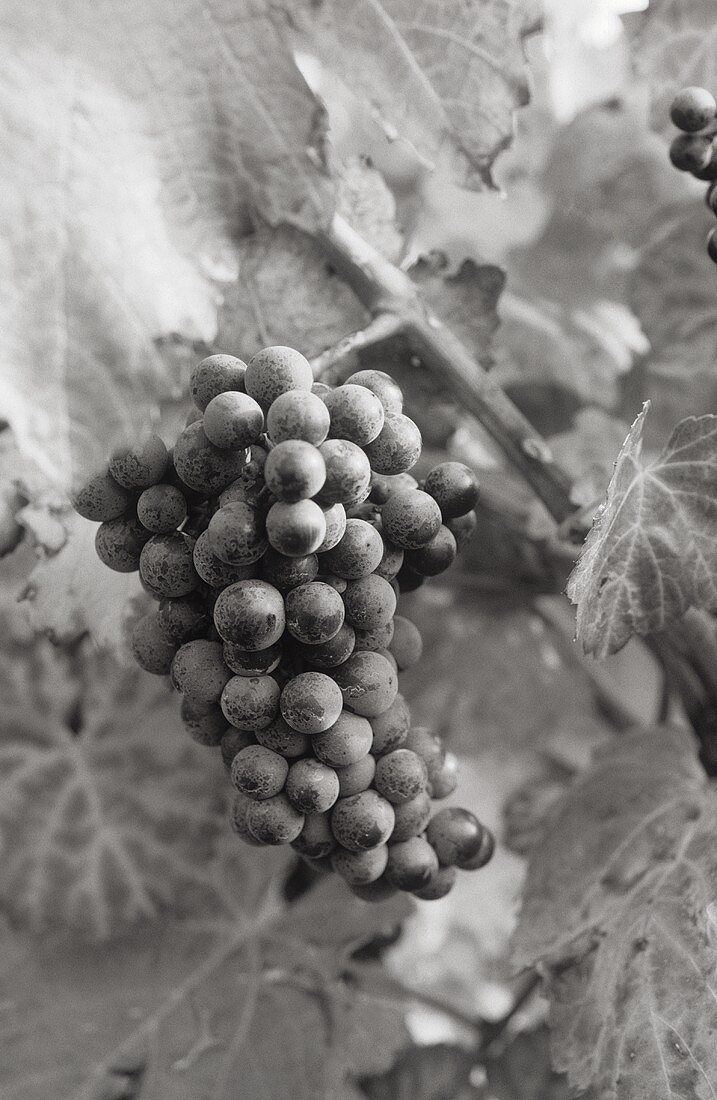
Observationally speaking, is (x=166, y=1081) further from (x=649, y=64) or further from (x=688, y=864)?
(x=649, y=64)

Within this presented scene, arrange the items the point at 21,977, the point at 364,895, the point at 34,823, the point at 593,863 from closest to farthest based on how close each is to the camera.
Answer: the point at 364,895 < the point at 593,863 < the point at 21,977 < the point at 34,823

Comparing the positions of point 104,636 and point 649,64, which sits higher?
point 649,64

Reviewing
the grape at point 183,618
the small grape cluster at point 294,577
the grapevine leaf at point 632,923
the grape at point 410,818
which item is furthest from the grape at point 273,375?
the grapevine leaf at point 632,923

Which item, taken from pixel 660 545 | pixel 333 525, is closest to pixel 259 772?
pixel 333 525

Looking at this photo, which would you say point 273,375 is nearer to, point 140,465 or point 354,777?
point 140,465

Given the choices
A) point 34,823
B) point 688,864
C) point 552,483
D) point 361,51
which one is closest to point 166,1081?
point 34,823

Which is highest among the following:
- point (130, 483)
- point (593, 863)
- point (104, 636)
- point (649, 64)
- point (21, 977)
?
point (649, 64)

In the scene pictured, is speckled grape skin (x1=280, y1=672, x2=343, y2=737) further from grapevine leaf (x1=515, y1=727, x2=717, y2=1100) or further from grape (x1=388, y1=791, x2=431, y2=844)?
grapevine leaf (x1=515, y1=727, x2=717, y2=1100)
